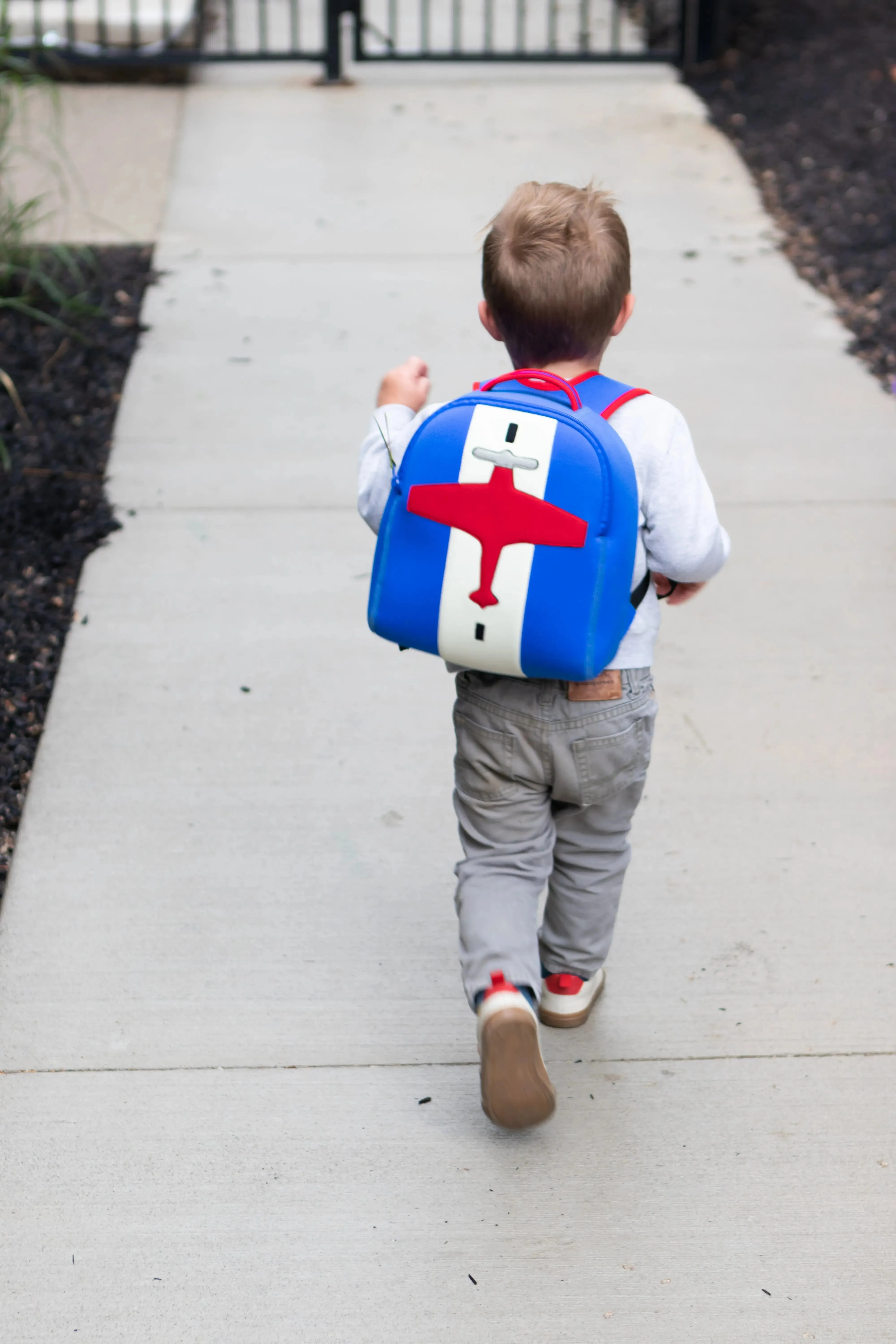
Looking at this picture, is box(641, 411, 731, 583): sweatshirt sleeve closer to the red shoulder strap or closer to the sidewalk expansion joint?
the red shoulder strap

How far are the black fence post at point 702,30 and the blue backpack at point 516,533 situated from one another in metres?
6.80

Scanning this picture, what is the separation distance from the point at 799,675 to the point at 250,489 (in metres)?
1.72

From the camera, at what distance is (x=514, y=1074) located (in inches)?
81.9

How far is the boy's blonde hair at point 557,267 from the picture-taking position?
197 centimetres

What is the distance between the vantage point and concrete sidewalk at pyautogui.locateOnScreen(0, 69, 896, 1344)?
2.09 metres

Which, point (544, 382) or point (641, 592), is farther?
point (641, 592)

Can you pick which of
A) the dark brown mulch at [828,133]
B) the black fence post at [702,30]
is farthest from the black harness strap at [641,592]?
the black fence post at [702,30]

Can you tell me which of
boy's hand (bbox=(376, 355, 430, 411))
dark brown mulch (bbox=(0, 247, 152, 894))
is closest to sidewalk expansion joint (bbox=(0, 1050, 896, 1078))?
dark brown mulch (bbox=(0, 247, 152, 894))

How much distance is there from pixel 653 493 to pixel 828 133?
219 inches

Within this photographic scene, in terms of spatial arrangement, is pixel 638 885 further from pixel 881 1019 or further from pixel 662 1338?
pixel 662 1338

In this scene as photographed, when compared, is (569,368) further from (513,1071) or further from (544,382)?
(513,1071)

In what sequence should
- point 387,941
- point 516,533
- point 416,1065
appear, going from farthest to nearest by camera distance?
1. point 387,941
2. point 416,1065
3. point 516,533

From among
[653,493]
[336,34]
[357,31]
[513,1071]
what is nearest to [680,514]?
[653,493]

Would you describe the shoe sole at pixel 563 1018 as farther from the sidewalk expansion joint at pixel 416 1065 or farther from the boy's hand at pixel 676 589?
the boy's hand at pixel 676 589
